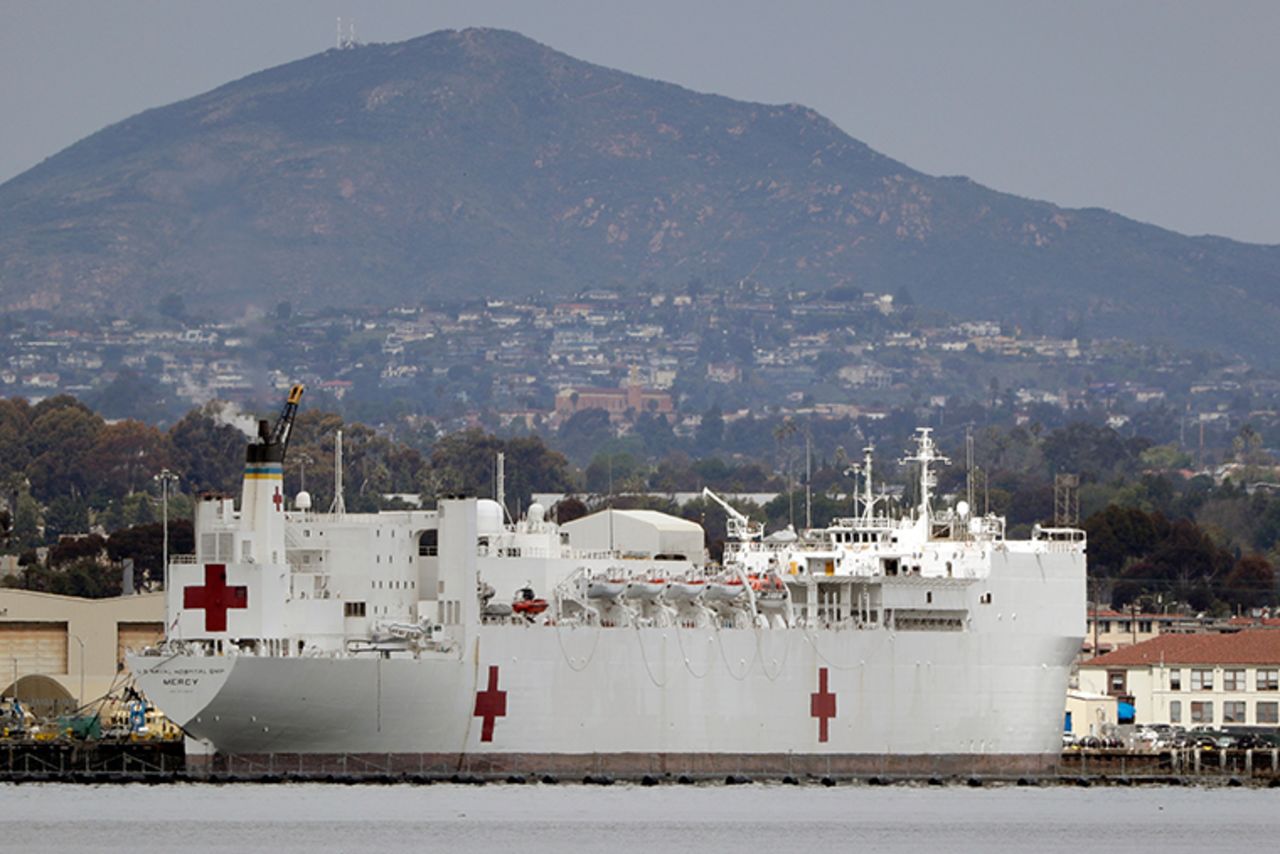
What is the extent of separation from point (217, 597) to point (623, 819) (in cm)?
781

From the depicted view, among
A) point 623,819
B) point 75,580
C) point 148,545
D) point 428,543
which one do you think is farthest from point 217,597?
point 148,545

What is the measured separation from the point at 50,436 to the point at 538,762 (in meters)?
93.4

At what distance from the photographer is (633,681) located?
175ft

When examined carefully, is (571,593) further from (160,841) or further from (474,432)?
(474,432)

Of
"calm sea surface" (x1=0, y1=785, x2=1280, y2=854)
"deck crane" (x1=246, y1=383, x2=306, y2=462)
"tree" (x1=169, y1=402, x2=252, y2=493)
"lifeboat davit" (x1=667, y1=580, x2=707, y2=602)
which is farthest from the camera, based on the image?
"tree" (x1=169, y1=402, x2=252, y2=493)

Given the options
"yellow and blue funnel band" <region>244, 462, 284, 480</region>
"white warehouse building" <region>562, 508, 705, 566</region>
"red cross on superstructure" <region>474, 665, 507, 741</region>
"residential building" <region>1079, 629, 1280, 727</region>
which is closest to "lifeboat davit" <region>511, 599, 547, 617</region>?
"red cross on superstructure" <region>474, 665, 507, 741</region>

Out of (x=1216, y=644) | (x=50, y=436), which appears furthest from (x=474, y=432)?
(x=1216, y=644)

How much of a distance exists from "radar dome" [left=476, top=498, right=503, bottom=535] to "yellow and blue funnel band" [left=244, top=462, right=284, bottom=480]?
14.0 ft

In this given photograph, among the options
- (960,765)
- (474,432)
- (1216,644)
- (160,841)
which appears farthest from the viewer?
(474,432)

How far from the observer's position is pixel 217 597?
5125 centimetres

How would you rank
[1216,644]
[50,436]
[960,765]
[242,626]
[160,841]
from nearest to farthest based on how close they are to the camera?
[160,841] → [242,626] → [960,765] → [1216,644] → [50,436]

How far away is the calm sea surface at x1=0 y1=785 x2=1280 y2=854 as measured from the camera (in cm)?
4691

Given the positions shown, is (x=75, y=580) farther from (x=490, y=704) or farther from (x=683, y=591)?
(x=490, y=704)

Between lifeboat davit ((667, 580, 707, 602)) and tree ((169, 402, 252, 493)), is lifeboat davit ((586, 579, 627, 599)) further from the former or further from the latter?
tree ((169, 402, 252, 493))
